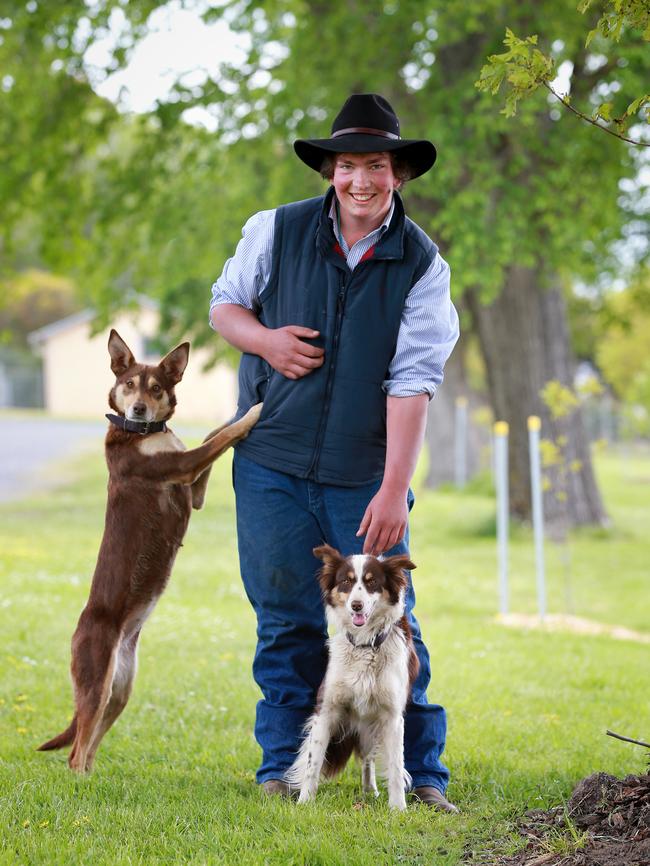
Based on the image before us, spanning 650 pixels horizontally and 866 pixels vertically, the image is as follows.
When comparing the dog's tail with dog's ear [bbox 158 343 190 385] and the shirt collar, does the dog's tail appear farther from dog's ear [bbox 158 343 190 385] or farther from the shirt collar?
the shirt collar

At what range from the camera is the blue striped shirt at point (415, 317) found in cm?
448

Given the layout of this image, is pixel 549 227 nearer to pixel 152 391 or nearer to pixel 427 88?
pixel 427 88

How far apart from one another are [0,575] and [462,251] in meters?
6.40

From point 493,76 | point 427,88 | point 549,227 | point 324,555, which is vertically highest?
point 427,88

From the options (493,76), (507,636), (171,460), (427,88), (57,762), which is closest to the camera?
(493,76)

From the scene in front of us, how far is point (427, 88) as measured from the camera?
14.6m

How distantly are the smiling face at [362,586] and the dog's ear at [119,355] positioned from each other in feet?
4.00

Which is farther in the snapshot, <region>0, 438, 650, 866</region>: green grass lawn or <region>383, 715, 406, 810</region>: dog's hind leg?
<region>383, 715, 406, 810</region>: dog's hind leg

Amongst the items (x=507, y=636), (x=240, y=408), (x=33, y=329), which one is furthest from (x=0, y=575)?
(x=33, y=329)

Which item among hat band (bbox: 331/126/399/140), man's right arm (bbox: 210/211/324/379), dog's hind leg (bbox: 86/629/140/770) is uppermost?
hat band (bbox: 331/126/399/140)

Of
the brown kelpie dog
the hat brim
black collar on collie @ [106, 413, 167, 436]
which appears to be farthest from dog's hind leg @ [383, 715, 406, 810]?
the hat brim

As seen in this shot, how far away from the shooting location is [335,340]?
4535 millimetres

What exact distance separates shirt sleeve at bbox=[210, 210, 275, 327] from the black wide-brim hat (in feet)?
1.17

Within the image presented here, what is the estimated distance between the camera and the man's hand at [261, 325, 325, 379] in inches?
176
